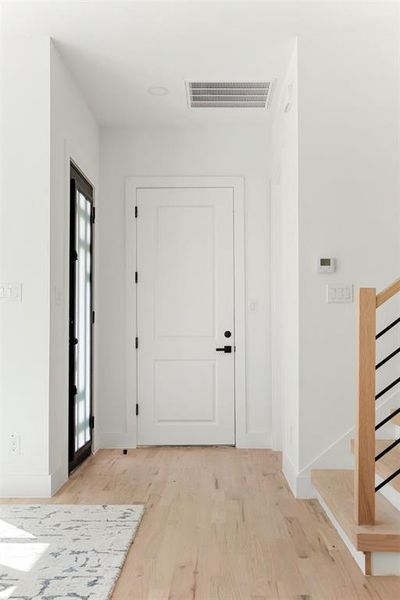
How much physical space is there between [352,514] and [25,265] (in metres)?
2.32

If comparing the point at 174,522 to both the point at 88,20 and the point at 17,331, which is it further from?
the point at 88,20

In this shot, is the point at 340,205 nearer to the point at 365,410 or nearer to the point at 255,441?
the point at 365,410

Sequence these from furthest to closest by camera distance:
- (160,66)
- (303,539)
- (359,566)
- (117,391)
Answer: (117,391) → (160,66) → (303,539) → (359,566)

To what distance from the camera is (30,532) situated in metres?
2.99

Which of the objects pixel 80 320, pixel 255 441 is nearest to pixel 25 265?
pixel 80 320

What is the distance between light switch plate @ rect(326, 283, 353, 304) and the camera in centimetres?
365

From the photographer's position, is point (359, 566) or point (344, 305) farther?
point (344, 305)

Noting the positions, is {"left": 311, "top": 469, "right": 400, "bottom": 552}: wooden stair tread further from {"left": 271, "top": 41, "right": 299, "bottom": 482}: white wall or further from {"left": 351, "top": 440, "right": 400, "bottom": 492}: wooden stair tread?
{"left": 271, "top": 41, "right": 299, "bottom": 482}: white wall

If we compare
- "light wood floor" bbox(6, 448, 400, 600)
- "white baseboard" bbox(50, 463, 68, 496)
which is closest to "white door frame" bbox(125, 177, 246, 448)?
"light wood floor" bbox(6, 448, 400, 600)

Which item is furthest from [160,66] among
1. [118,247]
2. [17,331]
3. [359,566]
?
[359,566]

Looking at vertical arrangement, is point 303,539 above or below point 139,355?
below

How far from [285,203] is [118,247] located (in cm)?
164

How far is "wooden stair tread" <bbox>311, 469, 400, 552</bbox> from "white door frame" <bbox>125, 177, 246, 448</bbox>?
1719mm

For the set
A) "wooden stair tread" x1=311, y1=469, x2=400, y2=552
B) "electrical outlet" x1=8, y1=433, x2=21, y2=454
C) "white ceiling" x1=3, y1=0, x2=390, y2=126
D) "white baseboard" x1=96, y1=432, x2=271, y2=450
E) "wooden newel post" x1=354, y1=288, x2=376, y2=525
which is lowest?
"white baseboard" x1=96, y1=432, x2=271, y2=450
